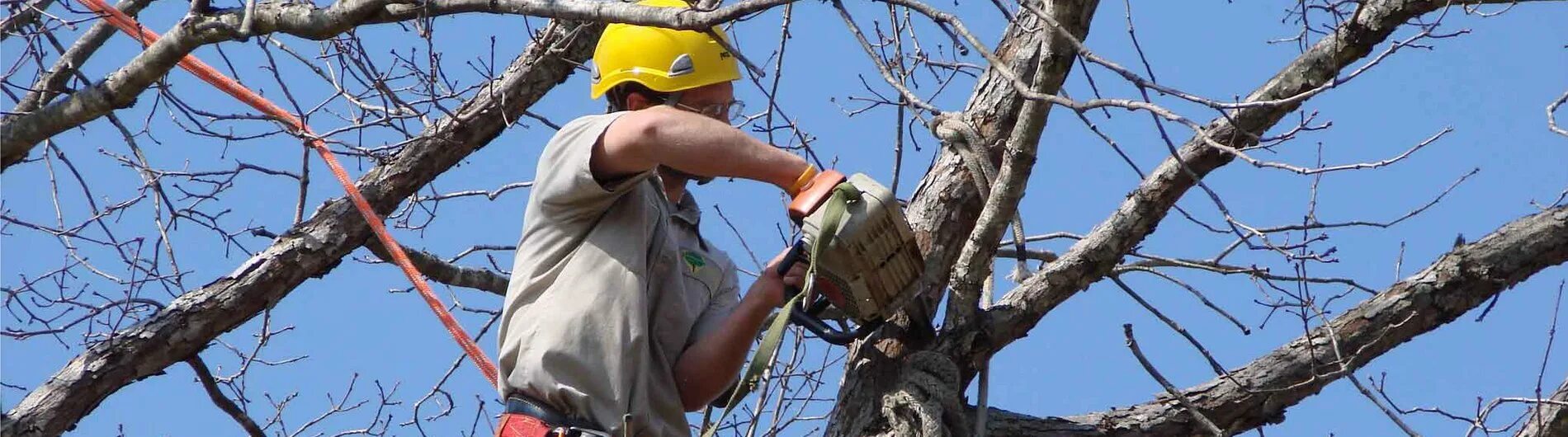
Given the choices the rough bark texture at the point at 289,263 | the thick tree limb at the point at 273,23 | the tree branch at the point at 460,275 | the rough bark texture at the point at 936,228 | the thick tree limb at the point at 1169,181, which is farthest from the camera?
the tree branch at the point at 460,275

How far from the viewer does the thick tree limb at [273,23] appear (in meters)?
2.99

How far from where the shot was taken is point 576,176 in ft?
11.0

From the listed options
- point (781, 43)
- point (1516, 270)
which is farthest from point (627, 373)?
point (1516, 270)

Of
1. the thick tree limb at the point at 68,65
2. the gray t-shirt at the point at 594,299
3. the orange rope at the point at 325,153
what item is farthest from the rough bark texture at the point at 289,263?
the gray t-shirt at the point at 594,299

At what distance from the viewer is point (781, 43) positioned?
4.15 meters

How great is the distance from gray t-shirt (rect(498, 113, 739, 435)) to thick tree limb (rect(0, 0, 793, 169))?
1.02 ft

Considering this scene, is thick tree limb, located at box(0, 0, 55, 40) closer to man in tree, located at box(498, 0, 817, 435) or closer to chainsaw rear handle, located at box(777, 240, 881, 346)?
man in tree, located at box(498, 0, 817, 435)

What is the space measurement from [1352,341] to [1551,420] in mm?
514

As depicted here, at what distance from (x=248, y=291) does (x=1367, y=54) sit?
2987 mm

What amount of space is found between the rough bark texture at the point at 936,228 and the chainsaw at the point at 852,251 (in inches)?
4.4

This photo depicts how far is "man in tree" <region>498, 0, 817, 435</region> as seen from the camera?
10.9 ft

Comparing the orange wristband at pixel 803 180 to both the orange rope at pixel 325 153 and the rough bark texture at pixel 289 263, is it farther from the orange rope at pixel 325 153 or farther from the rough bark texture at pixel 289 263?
the rough bark texture at pixel 289 263

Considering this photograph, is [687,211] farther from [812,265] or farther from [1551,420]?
[1551,420]

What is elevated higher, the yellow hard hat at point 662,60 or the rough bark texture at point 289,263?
the rough bark texture at point 289,263
